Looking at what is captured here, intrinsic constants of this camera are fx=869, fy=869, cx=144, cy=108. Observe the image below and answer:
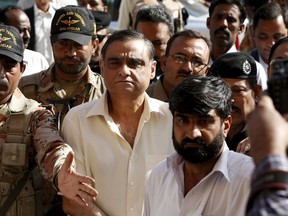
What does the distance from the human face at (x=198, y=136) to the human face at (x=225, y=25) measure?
11.1 ft

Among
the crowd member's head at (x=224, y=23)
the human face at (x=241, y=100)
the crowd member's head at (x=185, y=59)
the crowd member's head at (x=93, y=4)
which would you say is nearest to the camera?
the human face at (x=241, y=100)

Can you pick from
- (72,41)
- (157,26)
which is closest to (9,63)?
(72,41)

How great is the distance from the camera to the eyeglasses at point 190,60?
245 inches

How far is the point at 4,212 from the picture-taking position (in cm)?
518

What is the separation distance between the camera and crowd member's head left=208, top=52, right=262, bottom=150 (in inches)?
222

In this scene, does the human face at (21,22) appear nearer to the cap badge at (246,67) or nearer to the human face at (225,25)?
the human face at (225,25)

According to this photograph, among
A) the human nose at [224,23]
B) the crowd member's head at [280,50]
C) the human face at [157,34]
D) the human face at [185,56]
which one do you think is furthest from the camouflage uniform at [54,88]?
the human nose at [224,23]

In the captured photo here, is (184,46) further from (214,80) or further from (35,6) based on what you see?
(35,6)

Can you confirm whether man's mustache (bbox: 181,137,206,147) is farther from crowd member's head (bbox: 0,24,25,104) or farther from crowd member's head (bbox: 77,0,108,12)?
crowd member's head (bbox: 77,0,108,12)

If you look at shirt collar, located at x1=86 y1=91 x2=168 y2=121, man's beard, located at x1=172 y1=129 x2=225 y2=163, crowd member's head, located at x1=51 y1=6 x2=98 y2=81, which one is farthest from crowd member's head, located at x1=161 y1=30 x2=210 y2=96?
man's beard, located at x1=172 y1=129 x2=225 y2=163

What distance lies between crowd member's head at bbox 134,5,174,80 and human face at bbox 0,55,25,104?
2.03 m

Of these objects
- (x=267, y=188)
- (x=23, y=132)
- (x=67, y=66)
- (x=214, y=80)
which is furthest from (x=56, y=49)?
(x=267, y=188)

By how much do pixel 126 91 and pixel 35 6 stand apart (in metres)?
3.71

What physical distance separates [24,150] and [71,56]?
134 centimetres
